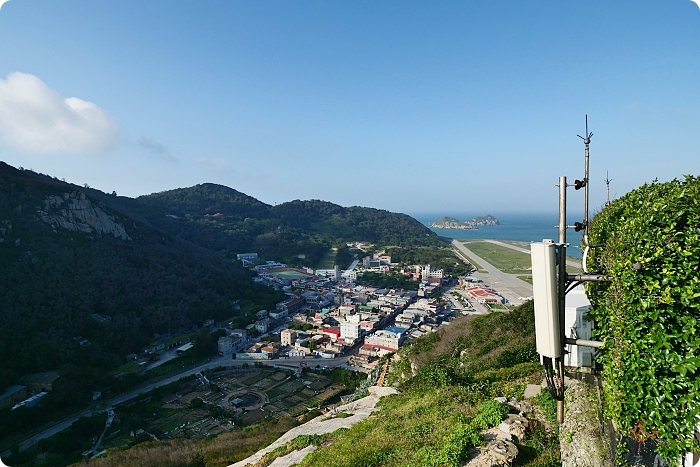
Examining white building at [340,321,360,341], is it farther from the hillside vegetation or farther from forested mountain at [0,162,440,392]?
the hillside vegetation

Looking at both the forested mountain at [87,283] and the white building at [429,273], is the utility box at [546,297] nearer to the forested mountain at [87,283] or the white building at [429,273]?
the forested mountain at [87,283]

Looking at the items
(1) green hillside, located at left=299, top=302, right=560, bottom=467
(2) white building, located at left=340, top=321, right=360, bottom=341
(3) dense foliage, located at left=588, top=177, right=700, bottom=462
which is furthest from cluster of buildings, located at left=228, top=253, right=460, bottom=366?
(3) dense foliage, located at left=588, top=177, right=700, bottom=462

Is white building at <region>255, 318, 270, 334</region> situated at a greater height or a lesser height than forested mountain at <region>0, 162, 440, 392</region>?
lesser

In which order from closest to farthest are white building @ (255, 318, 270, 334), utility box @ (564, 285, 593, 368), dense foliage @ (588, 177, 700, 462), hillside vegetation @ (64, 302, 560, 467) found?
dense foliage @ (588, 177, 700, 462) < hillside vegetation @ (64, 302, 560, 467) < utility box @ (564, 285, 593, 368) < white building @ (255, 318, 270, 334)

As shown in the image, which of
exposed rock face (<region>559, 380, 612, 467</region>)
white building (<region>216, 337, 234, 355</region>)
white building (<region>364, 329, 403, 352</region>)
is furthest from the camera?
white building (<region>216, 337, 234, 355</region>)

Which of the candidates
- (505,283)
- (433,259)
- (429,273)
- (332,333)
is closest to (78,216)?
(332,333)

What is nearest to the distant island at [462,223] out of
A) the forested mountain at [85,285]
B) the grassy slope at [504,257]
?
the grassy slope at [504,257]

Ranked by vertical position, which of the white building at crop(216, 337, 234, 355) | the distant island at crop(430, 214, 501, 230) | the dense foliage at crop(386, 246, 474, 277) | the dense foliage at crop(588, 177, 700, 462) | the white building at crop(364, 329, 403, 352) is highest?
the distant island at crop(430, 214, 501, 230)

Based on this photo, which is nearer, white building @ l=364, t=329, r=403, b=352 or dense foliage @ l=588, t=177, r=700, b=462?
dense foliage @ l=588, t=177, r=700, b=462
